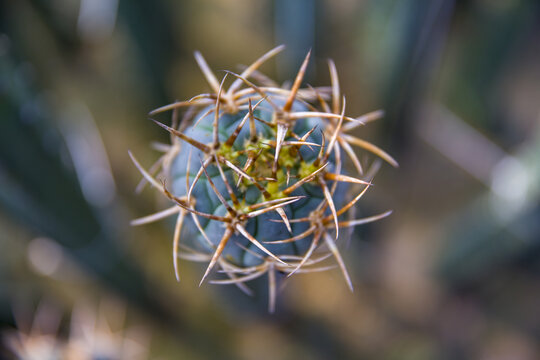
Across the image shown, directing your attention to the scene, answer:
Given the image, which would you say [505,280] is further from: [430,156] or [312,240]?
[312,240]

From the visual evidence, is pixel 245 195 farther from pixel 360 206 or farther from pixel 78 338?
pixel 360 206

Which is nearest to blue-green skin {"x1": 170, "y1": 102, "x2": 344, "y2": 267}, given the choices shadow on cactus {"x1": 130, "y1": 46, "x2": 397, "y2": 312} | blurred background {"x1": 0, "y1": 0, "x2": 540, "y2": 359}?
shadow on cactus {"x1": 130, "y1": 46, "x2": 397, "y2": 312}

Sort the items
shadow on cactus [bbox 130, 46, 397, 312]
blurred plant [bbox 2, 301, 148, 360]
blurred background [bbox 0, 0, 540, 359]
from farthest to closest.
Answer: blurred background [bbox 0, 0, 540, 359] < blurred plant [bbox 2, 301, 148, 360] < shadow on cactus [bbox 130, 46, 397, 312]

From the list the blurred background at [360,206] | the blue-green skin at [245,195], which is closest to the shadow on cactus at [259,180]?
the blue-green skin at [245,195]

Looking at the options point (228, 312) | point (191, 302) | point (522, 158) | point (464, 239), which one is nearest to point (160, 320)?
point (191, 302)

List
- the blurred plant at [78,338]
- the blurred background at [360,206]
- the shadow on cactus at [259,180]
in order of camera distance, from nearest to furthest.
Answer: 1. the shadow on cactus at [259,180]
2. the blurred plant at [78,338]
3. the blurred background at [360,206]

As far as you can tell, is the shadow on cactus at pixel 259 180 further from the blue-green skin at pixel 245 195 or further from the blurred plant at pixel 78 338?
the blurred plant at pixel 78 338

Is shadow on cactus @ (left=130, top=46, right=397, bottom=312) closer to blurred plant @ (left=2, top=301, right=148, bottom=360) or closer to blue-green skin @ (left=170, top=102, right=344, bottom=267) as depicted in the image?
blue-green skin @ (left=170, top=102, right=344, bottom=267)

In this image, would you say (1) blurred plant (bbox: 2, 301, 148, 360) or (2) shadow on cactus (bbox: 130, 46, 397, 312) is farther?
(1) blurred plant (bbox: 2, 301, 148, 360)
